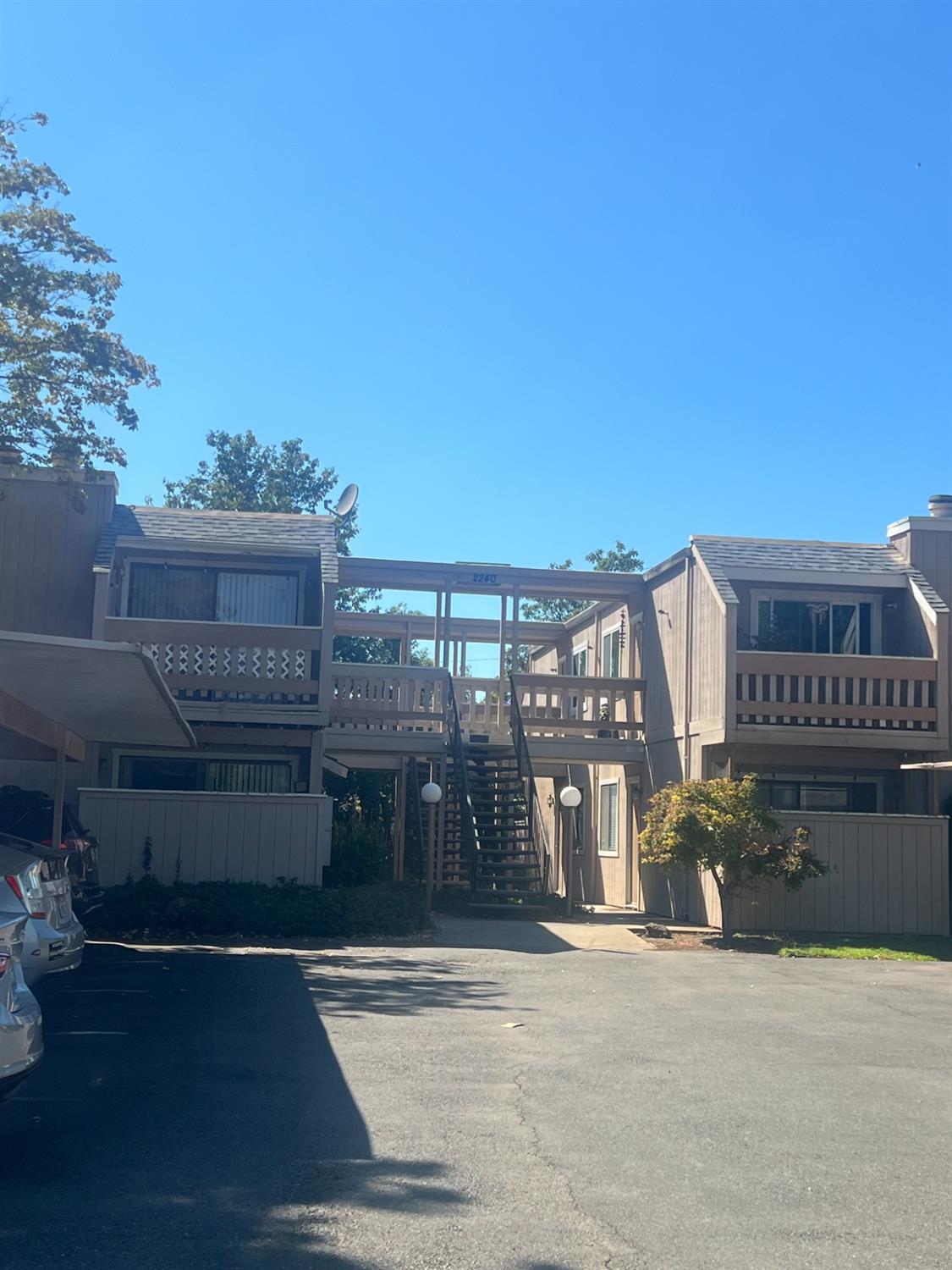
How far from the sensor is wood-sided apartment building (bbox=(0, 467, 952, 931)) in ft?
58.2

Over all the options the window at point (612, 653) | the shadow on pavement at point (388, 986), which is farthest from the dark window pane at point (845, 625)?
the shadow on pavement at point (388, 986)

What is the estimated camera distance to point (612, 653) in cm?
2669

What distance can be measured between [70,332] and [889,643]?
43.0 feet

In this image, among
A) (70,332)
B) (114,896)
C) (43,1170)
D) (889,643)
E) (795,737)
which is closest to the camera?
(43,1170)

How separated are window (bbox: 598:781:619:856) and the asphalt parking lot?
1397 centimetres

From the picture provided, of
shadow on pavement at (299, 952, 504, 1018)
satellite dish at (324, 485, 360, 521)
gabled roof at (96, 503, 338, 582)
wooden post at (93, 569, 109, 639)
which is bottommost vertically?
shadow on pavement at (299, 952, 504, 1018)

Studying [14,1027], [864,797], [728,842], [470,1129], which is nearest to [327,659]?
[728,842]

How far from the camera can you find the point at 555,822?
95.6ft

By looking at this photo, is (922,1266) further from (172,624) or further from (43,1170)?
(172,624)

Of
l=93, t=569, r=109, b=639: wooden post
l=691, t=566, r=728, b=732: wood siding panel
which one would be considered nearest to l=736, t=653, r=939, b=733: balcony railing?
l=691, t=566, r=728, b=732: wood siding panel

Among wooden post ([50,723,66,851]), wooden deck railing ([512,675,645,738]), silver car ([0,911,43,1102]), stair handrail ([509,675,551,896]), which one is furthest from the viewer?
wooden deck railing ([512,675,645,738])

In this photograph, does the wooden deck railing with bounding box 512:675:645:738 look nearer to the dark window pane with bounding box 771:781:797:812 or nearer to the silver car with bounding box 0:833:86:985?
the dark window pane with bounding box 771:781:797:812

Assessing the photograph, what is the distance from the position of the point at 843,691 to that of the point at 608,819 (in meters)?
8.04

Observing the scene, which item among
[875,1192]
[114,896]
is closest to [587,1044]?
[875,1192]
